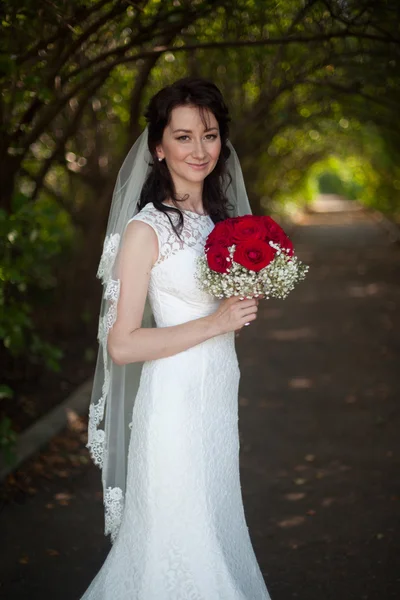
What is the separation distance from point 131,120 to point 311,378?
3703mm

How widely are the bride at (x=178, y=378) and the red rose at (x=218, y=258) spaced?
0.14 meters

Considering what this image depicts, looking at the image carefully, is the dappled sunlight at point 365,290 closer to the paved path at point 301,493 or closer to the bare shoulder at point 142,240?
the paved path at point 301,493

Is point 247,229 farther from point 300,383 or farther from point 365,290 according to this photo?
point 365,290

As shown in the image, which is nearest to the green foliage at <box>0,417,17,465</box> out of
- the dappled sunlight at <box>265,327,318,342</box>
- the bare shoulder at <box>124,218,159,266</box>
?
the bare shoulder at <box>124,218,159,266</box>

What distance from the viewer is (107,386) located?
11.8 ft

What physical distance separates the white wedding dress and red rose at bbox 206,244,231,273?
201 millimetres

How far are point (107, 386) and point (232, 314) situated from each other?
32.8 inches

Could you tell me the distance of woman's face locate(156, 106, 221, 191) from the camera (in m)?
3.24

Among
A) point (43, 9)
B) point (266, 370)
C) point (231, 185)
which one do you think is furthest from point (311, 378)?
point (231, 185)

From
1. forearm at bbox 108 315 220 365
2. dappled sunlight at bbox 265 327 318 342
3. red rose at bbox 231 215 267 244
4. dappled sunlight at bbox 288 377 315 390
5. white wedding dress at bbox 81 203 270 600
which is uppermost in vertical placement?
dappled sunlight at bbox 265 327 318 342

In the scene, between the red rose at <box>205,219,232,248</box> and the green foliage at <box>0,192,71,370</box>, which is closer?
the red rose at <box>205,219,232,248</box>

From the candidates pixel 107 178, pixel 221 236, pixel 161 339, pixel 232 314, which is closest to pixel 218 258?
pixel 221 236

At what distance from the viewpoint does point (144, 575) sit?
3150 mm

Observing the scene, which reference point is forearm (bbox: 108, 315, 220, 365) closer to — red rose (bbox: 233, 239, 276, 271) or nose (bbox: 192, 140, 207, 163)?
red rose (bbox: 233, 239, 276, 271)
